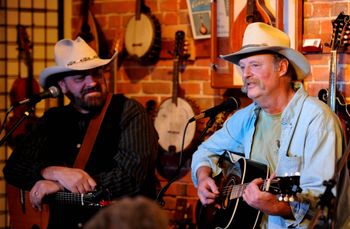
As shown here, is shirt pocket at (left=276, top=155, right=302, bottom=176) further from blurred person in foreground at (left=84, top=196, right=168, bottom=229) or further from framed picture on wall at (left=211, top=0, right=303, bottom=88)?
blurred person in foreground at (left=84, top=196, right=168, bottom=229)

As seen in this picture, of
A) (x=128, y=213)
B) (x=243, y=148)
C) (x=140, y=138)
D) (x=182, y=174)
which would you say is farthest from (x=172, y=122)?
(x=128, y=213)

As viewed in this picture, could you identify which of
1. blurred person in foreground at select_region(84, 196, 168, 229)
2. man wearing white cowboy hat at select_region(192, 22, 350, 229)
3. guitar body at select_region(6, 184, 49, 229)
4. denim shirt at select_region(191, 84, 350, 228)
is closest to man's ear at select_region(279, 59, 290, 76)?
man wearing white cowboy hat at select_region(192, 22, 350, 229)

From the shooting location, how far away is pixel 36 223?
3.71 meters

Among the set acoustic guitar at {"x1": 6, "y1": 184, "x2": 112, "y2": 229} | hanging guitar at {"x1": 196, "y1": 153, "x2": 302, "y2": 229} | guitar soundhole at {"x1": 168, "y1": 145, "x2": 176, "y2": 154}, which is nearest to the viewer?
hanging guitar at {"x1": 196, "y1": 153, "x2": 302, "y2": 229}

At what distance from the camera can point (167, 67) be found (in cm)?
430

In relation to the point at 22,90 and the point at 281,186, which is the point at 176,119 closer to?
the point at 22,90

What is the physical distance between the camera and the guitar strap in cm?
357

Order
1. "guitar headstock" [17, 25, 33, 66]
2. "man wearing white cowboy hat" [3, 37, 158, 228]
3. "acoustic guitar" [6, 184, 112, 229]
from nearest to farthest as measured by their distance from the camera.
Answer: "acoustic guitar" [6, 184, 112, 229] → "man wearing white cowboy hat" [3, 37, 158, 228] → "guitar headstock" [17, 25, 33, 66]

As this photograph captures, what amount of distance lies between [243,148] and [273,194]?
2.43 ft

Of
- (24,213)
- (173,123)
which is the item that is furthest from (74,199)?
(173,123)

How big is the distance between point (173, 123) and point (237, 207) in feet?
4.22

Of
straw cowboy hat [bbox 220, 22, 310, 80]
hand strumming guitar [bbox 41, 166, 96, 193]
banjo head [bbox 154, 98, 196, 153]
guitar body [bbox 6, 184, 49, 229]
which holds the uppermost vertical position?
straw cowboy hat [bbox 220, 22, 310, 80]

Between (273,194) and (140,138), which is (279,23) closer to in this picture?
(140,138)

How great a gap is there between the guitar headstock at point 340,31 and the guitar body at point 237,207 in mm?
890
